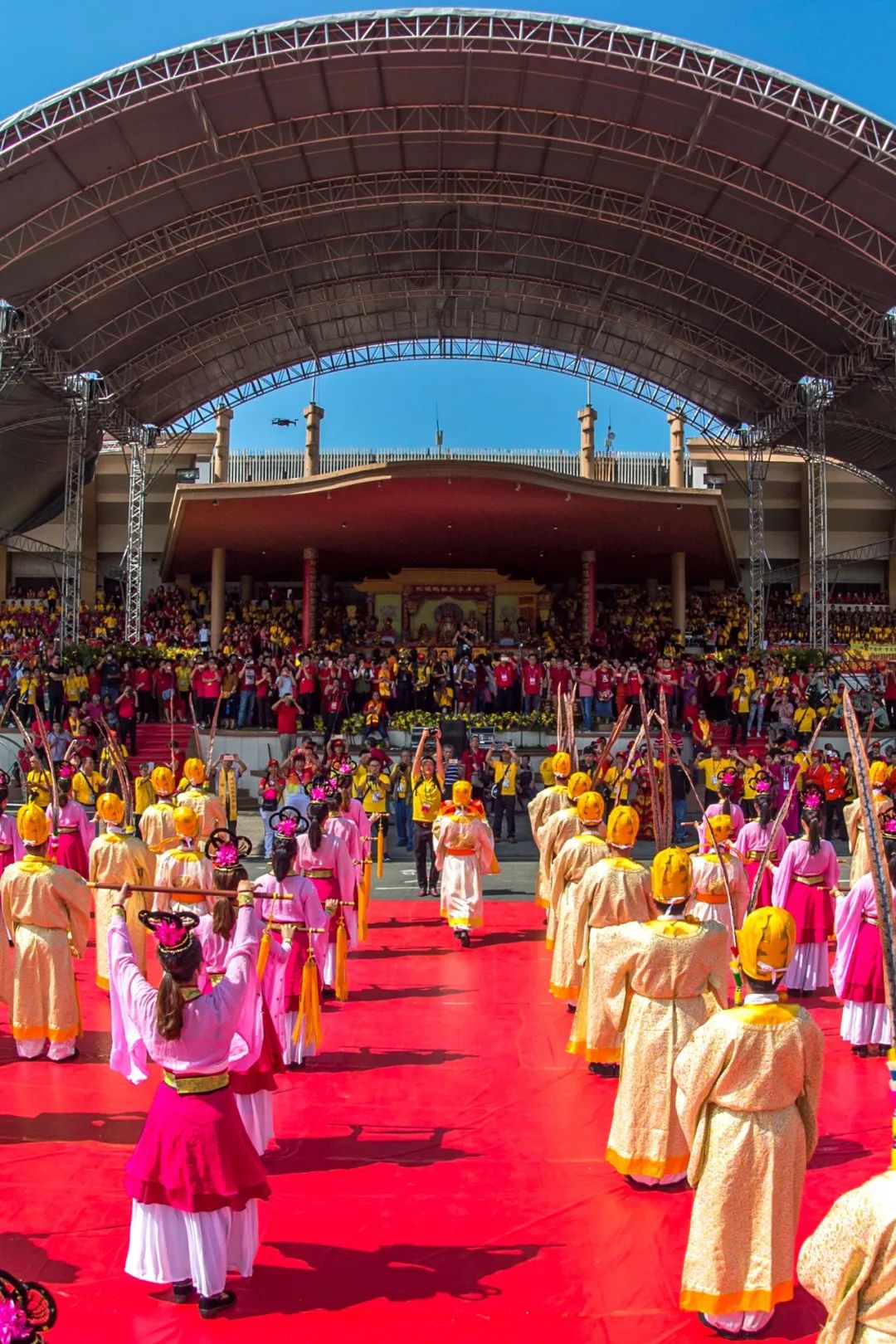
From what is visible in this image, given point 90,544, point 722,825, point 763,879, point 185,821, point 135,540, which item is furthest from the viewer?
point 90,544

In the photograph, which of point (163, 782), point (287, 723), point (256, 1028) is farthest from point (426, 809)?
point (287, 723)

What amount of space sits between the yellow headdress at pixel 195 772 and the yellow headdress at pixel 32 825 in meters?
3.63

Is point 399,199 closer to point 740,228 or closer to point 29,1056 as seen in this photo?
point 740,228

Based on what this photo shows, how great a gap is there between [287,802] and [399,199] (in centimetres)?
1344

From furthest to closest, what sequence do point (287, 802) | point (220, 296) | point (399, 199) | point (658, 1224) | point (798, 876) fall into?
point (220, 296), point (399, 199), point (287, 802), point (798, 876), point (658, 1224)

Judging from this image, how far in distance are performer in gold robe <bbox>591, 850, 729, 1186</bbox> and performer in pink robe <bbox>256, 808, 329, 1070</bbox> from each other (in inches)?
82.3

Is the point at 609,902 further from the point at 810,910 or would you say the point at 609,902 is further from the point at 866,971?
the point at 810,910

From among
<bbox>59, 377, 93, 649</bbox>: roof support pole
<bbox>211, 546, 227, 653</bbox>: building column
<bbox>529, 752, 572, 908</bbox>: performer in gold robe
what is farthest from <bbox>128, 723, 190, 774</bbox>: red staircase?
<bbox>529, 752, 572, 908</bbox>: performer in gold robe

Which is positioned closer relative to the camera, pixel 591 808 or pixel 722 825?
pixel 591 808

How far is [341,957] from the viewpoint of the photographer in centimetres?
811

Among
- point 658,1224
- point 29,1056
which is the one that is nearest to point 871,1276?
point 658,1224

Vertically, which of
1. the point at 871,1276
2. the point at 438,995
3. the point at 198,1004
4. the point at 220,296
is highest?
the point at 220,296

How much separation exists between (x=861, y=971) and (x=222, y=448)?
24063mm

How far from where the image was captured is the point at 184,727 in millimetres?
21281
